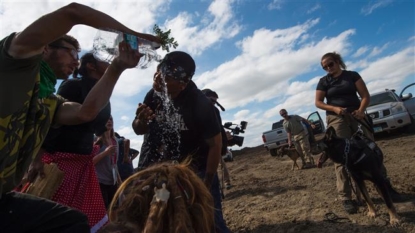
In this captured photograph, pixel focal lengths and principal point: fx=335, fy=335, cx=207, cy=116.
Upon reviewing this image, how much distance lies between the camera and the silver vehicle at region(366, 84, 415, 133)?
36.0 ft

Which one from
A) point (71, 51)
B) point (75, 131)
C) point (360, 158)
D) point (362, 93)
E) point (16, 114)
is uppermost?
point (71, 51)

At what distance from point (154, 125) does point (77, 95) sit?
778 millimetres

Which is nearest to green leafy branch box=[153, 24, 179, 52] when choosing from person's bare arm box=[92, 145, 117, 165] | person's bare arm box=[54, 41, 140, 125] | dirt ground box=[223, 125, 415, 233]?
person's bare arm box=[54, 41, 140, 125]

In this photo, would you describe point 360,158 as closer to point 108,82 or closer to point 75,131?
point 75,131

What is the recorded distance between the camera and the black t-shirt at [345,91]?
441 centimetres

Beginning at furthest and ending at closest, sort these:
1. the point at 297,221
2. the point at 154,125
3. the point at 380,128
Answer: the point at 380,128 < the point at 297,221 < the point at 154,125

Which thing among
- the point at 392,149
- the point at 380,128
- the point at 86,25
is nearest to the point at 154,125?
the point at 86,25

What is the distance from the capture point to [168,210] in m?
1.32

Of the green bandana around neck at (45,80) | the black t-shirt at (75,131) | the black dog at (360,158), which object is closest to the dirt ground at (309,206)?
the black dog at (360,158)

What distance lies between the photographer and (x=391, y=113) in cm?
1105

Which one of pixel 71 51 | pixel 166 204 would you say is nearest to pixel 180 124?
pixel 71 51

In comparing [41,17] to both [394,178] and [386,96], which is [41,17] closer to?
[394,178]

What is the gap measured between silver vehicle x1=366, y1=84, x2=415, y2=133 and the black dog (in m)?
7.79

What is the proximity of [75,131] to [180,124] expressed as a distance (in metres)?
0.92
